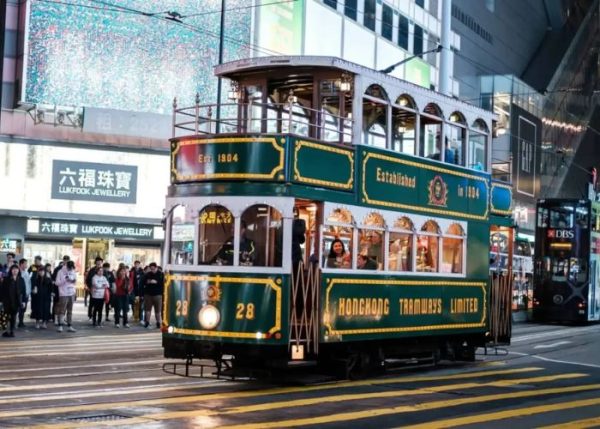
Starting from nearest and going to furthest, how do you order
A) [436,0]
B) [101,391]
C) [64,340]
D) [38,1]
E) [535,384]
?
[101,391] → [535,384] → [64,340] → [38,1] → [436,0]

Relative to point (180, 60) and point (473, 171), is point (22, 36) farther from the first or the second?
point (473, 171)

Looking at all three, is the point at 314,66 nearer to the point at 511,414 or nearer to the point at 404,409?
the point at 404,409

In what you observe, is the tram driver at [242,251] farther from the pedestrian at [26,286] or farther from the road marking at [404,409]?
the pedestrian at [26,286]

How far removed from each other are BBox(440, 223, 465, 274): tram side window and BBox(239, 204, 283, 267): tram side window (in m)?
4.42

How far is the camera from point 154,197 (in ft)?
124

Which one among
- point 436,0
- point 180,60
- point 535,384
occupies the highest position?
point 436,0

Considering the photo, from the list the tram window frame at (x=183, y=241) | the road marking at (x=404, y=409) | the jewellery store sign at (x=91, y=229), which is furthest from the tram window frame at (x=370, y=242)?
the jewellery store sign at (x=91, y=229)

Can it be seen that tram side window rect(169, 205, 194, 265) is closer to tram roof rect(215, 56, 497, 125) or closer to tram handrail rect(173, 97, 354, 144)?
tram handrail rect(173, 97, 354, 144)

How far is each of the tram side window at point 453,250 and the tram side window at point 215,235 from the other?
15.6ft

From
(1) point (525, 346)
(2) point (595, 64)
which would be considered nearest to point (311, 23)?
(1) point (525, 346)

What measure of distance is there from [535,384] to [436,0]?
130 ft

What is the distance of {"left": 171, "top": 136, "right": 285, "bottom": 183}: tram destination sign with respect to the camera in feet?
45.5

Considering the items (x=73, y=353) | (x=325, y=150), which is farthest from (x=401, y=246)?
(x=73, y=353)

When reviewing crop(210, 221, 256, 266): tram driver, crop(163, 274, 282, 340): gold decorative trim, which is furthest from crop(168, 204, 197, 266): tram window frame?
crop(210, 221, 256, 266): tram driver
